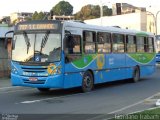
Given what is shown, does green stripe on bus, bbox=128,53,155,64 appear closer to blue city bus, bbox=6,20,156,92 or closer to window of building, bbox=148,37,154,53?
window of building, bbox=148,37,154,53

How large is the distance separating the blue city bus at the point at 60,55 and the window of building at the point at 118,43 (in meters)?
0.70

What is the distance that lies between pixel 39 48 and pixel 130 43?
27.2 feet

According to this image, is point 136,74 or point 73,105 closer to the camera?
point 73,105

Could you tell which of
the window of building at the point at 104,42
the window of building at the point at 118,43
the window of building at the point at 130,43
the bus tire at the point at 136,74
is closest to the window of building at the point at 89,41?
the window of building at the point at 104,42

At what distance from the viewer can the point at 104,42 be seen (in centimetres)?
2077

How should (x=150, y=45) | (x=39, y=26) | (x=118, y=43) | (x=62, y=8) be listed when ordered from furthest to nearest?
(x=62, y=8)
(x=150, y=45)
(x=118, y=43)
(x=39, y=26)

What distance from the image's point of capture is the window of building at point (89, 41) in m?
18.8

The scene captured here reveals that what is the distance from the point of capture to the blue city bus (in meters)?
16.7

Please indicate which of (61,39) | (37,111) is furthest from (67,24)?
(37,111)

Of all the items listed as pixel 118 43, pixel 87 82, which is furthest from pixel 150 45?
pixel 87 82

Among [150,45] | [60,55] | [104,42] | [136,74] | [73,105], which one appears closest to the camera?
[73,105]

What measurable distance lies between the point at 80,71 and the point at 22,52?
8.27 feet

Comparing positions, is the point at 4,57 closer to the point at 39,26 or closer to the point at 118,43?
the point at 118,43

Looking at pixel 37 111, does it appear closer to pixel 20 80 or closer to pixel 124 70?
pixel 20 80
